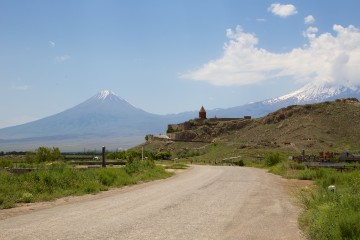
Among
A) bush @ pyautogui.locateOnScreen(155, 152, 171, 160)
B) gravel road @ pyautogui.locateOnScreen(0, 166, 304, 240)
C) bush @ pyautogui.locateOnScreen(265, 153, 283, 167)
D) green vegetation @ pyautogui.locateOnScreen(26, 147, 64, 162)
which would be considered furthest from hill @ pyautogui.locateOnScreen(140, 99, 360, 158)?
gravel road @ pyautogui.locateOnScreen(0, 166, 304, 240)

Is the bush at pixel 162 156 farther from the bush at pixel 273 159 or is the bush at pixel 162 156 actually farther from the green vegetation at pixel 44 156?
the bush at pixel 273 159

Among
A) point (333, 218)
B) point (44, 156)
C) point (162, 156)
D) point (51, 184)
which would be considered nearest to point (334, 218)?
point (333, 218)

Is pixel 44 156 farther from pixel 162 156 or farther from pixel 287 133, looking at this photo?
pixel 287 133

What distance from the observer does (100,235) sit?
35.1 feet

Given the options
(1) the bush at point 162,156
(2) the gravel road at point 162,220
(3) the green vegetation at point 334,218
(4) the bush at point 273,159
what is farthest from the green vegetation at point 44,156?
(3) the green vegetation at point 334,218

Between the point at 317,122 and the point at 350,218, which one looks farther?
the point at 317,122

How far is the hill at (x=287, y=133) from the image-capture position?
80.9 meters

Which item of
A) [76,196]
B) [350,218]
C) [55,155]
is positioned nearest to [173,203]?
→ [76,196]

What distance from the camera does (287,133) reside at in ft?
304

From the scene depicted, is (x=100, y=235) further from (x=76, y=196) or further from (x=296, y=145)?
(x=296, y=145)

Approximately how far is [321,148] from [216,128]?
4654 cm

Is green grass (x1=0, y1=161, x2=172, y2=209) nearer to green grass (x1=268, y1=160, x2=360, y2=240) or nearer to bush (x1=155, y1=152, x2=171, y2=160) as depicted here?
green grass (x1=268, y1=160, x2=360, y2=240)

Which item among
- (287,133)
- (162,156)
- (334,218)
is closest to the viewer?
(334,218)

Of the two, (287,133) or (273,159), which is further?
(287,133)
